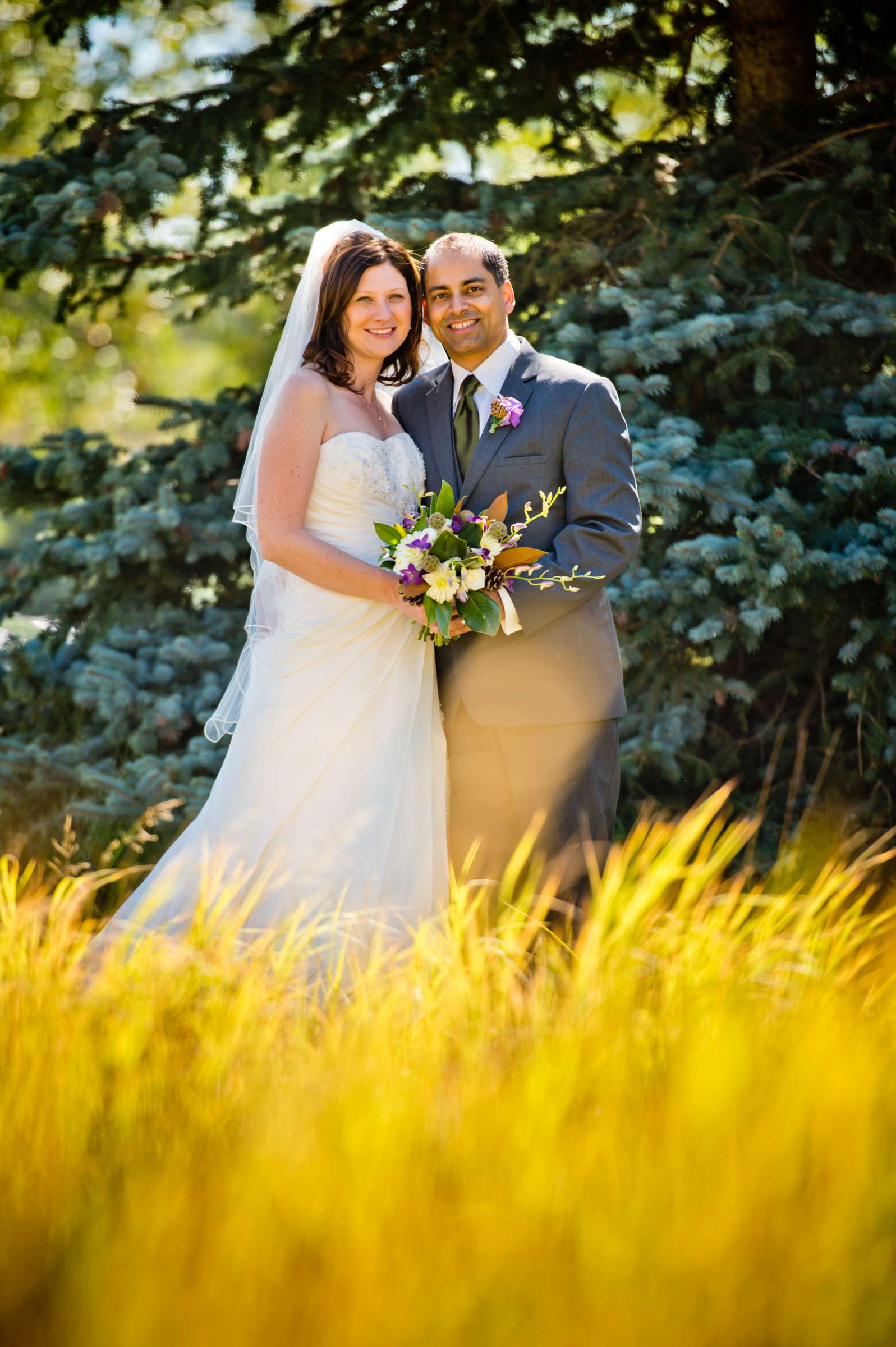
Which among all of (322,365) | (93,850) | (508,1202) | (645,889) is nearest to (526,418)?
(322,365)

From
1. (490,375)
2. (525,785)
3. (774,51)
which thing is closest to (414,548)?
(490,375)

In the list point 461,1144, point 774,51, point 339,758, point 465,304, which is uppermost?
point 774,51

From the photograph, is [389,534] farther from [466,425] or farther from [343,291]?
[343,291]

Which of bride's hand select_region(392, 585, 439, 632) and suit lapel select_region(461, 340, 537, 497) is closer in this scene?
bride's hand select_region(392, 585, 439, 632)

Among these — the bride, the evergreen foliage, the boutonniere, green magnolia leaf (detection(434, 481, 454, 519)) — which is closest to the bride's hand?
the bride

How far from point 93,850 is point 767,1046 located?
13.4 feet

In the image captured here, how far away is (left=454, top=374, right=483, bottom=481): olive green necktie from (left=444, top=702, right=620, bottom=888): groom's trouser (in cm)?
81

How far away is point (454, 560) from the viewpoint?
326 cm

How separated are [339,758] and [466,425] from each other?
1.17 meters

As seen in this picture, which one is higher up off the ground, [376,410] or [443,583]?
[376,410]

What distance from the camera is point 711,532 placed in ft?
17.4

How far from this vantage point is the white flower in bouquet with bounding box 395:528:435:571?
328 cm

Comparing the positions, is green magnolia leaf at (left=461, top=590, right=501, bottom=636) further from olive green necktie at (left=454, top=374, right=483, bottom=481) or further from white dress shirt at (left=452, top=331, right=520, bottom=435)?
white dress shirt at (left=452, top=331, right=520, bottom=435)

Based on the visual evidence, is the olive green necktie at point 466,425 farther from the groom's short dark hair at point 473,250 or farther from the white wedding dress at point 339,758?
the groom's short dark hair at point 473,250
